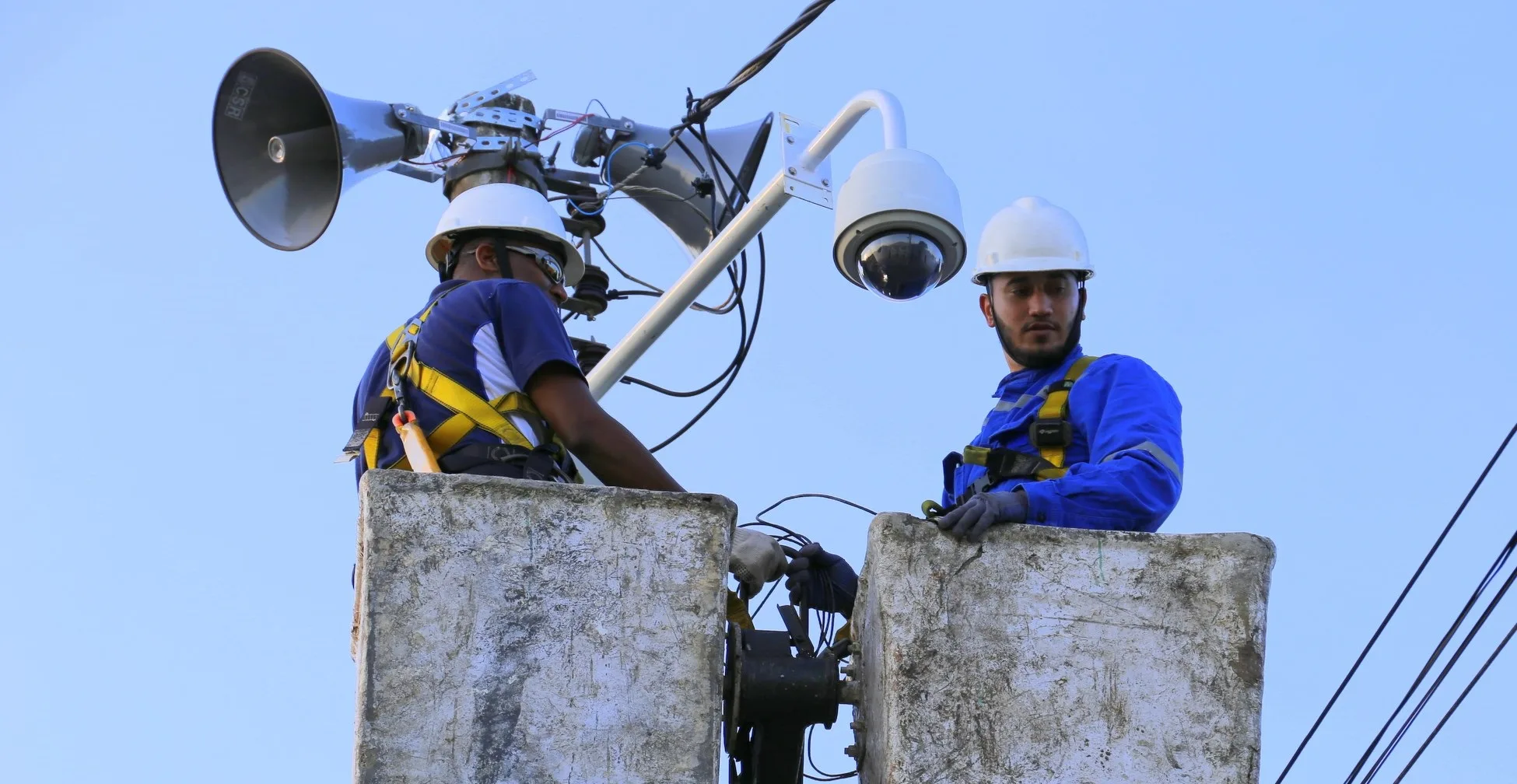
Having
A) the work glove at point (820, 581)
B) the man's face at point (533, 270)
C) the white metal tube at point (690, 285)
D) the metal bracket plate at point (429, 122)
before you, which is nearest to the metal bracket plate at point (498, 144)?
the metal bracket plate at point (429, 122)

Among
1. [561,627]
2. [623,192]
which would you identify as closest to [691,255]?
[623,192]

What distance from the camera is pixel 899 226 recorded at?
6.30 meters

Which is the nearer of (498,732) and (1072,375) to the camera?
(498,732)

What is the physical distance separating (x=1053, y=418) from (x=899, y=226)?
910 millimetres

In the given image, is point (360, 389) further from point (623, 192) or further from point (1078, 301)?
point (623, 192)

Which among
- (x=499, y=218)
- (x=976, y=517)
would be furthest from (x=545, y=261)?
(x=976, y=517)

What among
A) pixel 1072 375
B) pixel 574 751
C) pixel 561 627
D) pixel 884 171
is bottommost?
pixel 574 751

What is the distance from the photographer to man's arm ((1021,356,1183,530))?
5.11 meters

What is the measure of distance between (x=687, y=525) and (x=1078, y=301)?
2.37m

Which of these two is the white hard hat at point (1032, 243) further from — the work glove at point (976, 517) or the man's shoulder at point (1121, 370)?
the work glove at point (976, 517)

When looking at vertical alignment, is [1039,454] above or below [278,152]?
below

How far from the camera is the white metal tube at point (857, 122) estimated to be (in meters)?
6.79

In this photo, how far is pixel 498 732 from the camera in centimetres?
444

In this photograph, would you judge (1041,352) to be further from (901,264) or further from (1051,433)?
(1051,433)
